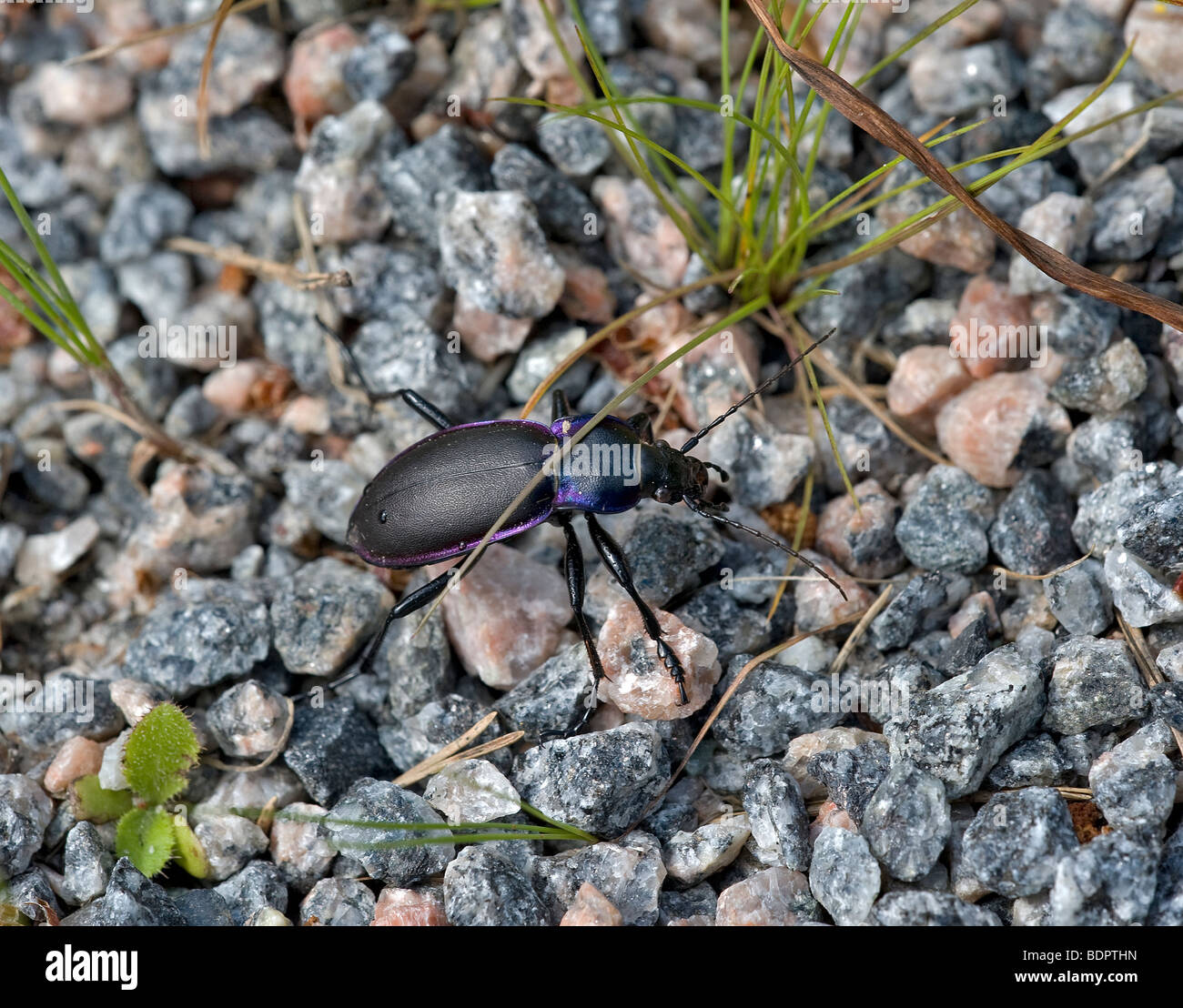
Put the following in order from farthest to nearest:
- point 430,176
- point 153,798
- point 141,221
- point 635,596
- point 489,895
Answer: point 141,221 < point 430,176 < point 635,596 < point 153,798 < point 489,895

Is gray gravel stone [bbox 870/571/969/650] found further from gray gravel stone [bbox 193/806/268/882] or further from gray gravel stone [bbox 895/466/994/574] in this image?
gray gravel stone [bbox 193/806/268/882]

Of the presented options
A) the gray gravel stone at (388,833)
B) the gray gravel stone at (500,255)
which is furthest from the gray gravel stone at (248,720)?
the gray gravel stone at (500,255)

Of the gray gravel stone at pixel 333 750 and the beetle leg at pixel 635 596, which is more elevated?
the beetle leg at pixel 635 596

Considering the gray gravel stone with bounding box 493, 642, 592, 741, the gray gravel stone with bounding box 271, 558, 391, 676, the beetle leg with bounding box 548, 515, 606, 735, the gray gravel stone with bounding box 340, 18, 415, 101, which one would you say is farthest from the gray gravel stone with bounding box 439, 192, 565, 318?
the gray gravel stone with bounding box 493, 642, 592, 741

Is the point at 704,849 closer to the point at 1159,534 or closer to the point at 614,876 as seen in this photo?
the point at 614,876

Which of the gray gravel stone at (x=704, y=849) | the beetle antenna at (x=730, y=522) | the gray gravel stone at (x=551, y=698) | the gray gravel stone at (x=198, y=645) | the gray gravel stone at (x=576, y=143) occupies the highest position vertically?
the gray gravel stone at (x=576, y=143)

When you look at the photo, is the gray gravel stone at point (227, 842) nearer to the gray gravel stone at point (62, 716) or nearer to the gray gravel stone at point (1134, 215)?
the gray gravel stone at point (62, 716)

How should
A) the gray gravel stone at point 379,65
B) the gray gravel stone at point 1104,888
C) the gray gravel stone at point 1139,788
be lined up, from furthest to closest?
1. the gray gravel stone at point 379,65
2. the gray gravel stone at point 1139,788
3. the gray gravel stone at point 1104,888

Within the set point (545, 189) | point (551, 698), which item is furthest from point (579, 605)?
point (545, 189)
